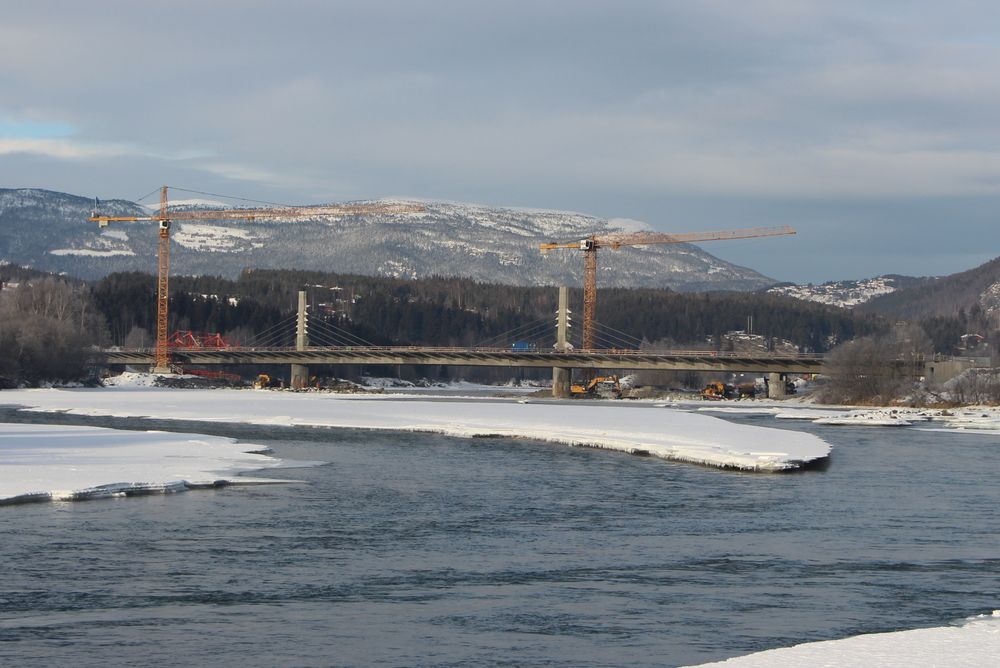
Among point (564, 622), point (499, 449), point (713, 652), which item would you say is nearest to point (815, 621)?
point (713, 652)

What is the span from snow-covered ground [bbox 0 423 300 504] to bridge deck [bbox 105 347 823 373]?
102 meters

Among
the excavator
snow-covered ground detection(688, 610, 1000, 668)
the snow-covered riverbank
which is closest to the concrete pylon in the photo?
the excavator

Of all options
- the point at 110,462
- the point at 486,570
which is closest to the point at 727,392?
the point at 110,462

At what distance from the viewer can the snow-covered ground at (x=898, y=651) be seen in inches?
774

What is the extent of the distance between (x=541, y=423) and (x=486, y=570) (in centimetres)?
5385

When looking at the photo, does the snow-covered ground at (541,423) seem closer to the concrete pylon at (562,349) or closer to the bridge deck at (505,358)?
the bridge deck at (505,358)

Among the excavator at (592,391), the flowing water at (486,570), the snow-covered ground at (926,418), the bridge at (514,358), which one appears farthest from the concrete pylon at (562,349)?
the flowing water at (486,570)

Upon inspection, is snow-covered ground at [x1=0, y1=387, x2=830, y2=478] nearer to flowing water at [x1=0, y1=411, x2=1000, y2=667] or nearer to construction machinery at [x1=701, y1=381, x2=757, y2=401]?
flowing water at [x1=0, y1=411, x2=1000, y2=667]

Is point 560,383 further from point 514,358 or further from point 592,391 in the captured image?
point 514,358

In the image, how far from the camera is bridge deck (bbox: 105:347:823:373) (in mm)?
156500

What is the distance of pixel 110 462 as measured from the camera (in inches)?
1828

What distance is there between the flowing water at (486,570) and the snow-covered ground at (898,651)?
869 mm

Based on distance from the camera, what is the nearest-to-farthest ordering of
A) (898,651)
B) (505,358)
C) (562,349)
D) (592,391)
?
(898,651) < (505,358) < (592,391) < (562,349)

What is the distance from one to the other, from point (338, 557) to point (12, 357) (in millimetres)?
128699
